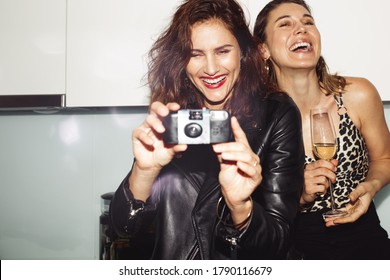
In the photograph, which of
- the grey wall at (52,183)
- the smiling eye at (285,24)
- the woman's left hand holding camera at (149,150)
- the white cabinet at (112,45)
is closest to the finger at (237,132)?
the woman's left hand holding camera at (149,150)

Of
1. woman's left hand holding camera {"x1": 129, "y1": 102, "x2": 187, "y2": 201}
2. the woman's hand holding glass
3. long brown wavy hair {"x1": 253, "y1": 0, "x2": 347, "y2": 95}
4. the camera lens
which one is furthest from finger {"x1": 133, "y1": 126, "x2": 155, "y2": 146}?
long brown wavy hair {"x1": 253, "y1": 0, "x2": 347, "y2": 95}

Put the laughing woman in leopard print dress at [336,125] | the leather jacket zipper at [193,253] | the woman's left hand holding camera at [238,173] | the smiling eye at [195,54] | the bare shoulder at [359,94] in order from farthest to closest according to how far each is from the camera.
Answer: the bare shoulder at [359,94] < the laughing woman in leopard print dress at [336,125] < the smiling eye at [195,54] < the leather jacket zipper at [193,253] < the woman's left hand holding camera at [238,173]

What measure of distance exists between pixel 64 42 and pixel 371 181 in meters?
1.28

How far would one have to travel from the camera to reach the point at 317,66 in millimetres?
1401

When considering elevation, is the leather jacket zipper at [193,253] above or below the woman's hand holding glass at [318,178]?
below

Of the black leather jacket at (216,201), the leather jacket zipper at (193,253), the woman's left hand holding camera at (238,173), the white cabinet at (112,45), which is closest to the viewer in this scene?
the woman's left hand holding camera at (238,173)

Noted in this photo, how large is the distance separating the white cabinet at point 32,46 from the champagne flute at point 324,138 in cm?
101

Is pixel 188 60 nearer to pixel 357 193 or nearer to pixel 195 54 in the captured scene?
pixel 195 54

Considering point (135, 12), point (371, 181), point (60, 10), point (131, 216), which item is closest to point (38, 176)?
point (60, 10)

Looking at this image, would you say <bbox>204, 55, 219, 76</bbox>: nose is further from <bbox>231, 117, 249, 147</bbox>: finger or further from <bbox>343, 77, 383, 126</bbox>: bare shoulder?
<bbox>343, 77, 383, 126</bbox>: bare shoulder

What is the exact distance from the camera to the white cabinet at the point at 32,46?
1.51 metres

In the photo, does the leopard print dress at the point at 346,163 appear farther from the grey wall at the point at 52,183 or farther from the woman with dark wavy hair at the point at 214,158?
the grey wall at the point at 52,183
